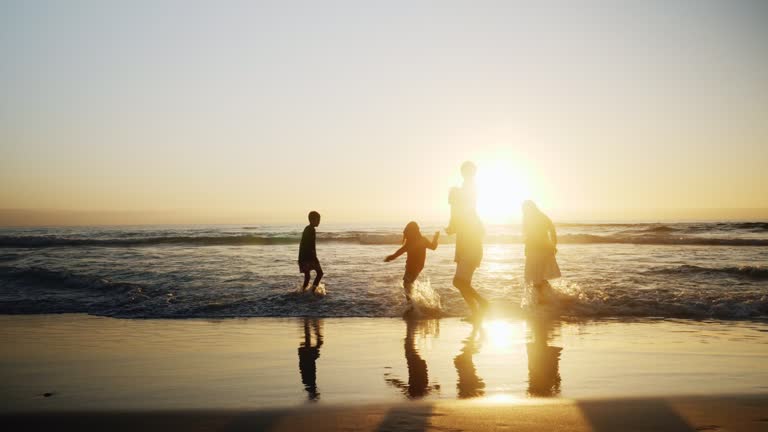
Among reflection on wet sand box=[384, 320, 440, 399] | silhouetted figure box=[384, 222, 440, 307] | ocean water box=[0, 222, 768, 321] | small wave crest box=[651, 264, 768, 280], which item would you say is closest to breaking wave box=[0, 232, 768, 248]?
ocean water box=[0, 222, 768, 321]

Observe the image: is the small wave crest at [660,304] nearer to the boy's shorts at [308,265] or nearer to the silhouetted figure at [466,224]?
the silhouetted figure at [466,224]

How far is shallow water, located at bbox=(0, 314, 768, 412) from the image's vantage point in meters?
5.20

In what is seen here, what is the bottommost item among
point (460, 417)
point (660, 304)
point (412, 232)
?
point (660, 304)

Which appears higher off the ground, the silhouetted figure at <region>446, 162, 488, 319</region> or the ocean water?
the silhouetted figure at <region>446, 162, 488, 319</region>

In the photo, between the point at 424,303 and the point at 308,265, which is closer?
the point at 424,303

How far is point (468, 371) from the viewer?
19.7 ft

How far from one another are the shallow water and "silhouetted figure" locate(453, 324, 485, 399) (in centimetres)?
2

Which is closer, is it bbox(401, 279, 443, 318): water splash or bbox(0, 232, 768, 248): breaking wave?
bbox(401, 279, 443, 318): water splash

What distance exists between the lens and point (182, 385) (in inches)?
219

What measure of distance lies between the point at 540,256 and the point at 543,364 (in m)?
5.29

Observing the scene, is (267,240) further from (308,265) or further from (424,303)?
(424,303)

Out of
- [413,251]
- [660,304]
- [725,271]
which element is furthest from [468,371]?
[725,271]

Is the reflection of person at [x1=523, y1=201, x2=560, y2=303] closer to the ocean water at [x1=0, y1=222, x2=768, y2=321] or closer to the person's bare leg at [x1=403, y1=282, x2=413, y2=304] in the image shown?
the ocean water at [x1=0, y1=222, x2=768, y2=321]

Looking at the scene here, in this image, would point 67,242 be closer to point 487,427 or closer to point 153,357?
point 153,357
